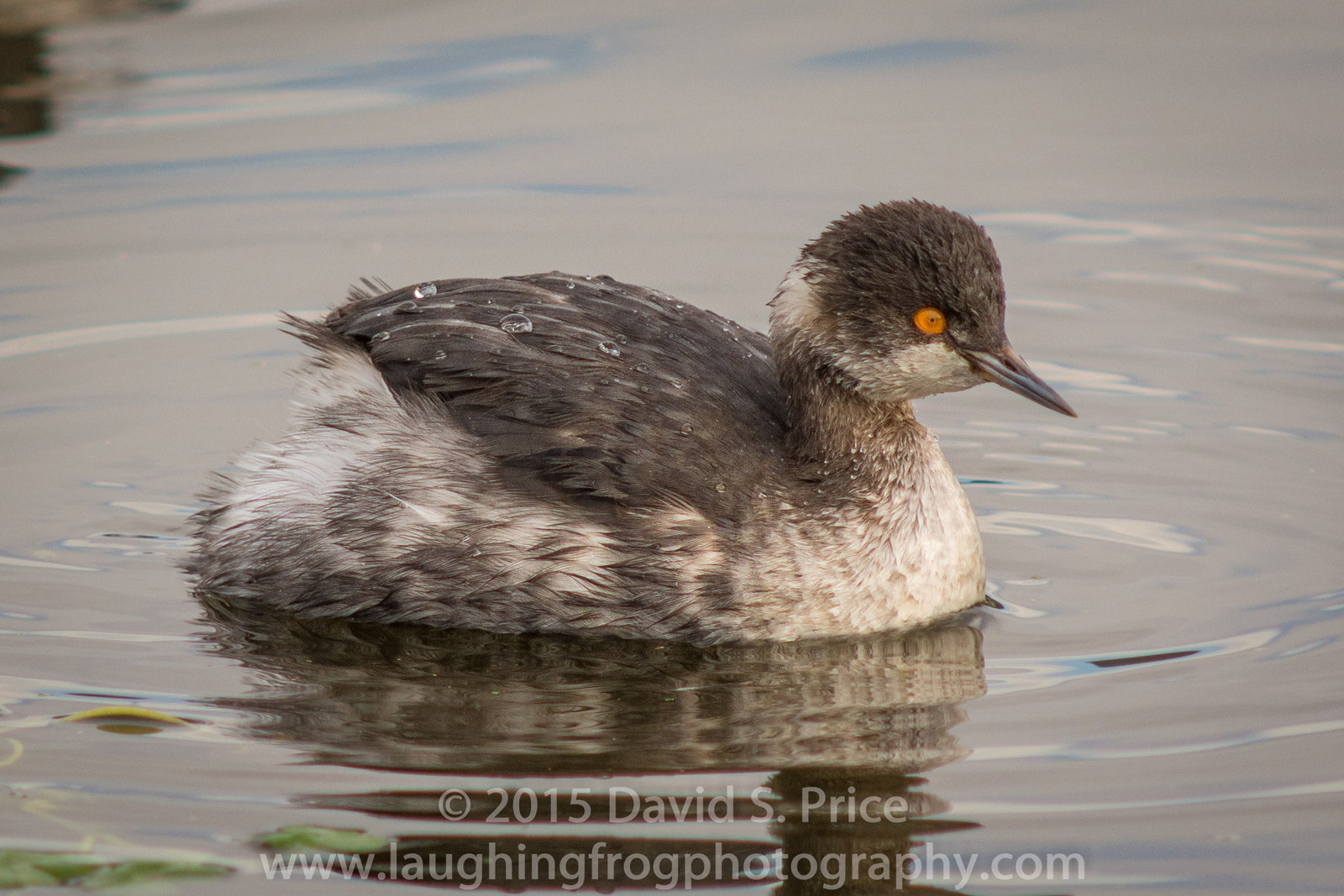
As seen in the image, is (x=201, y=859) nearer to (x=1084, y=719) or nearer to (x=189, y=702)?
(x=189, y=702)

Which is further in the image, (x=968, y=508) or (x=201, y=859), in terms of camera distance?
(x=968, y=508)

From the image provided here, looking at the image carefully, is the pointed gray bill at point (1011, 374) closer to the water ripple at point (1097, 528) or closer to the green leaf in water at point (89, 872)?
the water ripple at point (1097, 528)

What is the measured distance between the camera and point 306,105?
1206cm

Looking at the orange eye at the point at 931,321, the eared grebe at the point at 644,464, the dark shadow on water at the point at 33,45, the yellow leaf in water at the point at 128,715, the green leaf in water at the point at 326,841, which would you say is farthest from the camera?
the dark shadow on water at the point at 33,45

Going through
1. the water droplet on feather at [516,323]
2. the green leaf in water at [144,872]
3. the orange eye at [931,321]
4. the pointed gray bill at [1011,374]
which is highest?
the water droplet on feather at [516,323]

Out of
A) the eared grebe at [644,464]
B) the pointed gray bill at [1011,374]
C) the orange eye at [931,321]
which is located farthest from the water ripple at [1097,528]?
the orange eye at [931,321]

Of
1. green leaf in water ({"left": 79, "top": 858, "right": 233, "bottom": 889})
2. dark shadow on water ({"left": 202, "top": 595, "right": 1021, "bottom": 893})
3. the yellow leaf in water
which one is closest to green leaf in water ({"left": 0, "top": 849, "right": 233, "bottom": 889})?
green leaf in water ({"left": 79, "top": 858, "right": 233, "bottom": 889})

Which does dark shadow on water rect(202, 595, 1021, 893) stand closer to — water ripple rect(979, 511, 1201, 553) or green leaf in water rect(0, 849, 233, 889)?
green leaf in water rect(0, 849, 233, 889)

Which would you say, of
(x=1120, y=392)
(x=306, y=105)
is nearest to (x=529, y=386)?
(x=1120, y=392)

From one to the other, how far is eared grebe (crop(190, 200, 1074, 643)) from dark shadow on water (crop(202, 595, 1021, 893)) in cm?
13

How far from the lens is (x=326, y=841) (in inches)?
179

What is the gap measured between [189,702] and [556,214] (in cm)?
541

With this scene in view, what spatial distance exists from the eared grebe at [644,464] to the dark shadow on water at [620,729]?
5.1 inches

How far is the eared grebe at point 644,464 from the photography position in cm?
582
